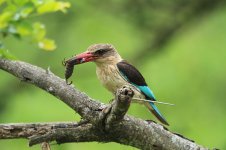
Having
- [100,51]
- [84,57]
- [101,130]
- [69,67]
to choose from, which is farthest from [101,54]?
[101,130]

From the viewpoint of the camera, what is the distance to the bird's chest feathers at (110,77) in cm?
677

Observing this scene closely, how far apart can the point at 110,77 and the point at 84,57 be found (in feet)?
2.10

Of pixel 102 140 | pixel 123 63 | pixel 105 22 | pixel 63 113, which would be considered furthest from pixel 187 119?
pixel 102 140

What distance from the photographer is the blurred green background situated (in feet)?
34.7

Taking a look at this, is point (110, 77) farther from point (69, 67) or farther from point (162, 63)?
point (162, 63)

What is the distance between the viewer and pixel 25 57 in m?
11.6

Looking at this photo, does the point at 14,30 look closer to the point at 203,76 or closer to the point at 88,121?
the point at 88,121

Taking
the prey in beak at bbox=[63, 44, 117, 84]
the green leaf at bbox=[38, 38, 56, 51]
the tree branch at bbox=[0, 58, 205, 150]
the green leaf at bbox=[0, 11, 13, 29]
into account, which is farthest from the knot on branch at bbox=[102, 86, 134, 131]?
the prey in beak at bbox=[63, 44, 117, 84]

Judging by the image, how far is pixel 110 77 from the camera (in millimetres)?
6824

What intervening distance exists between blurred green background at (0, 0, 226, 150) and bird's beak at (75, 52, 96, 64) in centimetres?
356

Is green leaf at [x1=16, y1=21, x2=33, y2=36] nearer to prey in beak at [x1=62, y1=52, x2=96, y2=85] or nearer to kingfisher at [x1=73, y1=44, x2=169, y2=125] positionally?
prey in beak at [x1=62, y1=52, x2=96, y2=85]

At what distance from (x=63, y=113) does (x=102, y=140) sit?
554 cm

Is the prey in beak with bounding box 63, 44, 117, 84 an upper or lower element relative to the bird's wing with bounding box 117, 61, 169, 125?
upper

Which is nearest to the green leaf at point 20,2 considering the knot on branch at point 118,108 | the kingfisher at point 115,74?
the knot on branch at point 118,108
